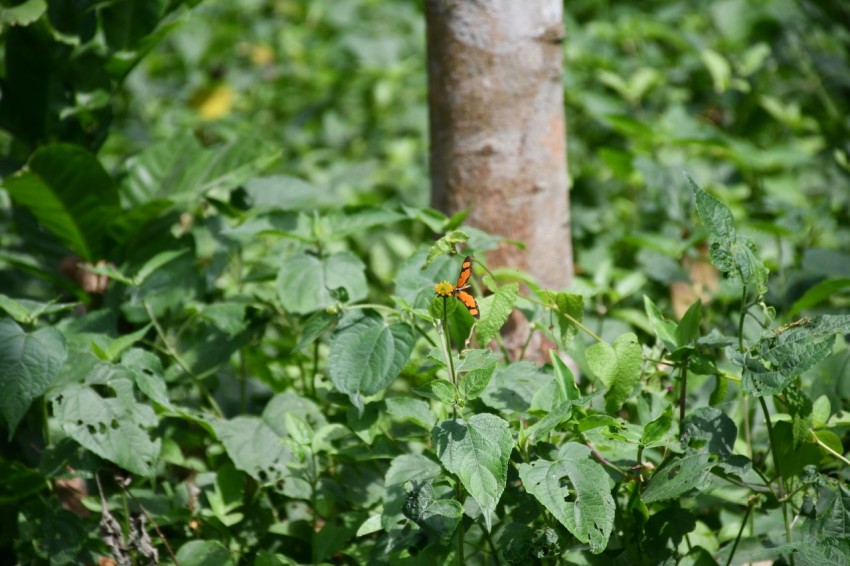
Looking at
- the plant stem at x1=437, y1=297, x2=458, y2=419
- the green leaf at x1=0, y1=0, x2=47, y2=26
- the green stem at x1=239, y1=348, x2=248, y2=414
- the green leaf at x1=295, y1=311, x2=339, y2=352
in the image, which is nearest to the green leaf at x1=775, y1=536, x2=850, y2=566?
the plant stem at x1=437, y1=297, x2=458, y2=419

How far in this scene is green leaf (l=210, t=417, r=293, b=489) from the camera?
1874mm

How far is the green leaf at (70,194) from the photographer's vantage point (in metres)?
2.13

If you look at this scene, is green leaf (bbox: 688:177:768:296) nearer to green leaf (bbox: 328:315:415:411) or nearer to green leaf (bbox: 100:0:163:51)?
green leaf (bbox: 328:315:415:411)

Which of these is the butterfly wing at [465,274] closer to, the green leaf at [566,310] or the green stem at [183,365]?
the green leaf at [566,310]

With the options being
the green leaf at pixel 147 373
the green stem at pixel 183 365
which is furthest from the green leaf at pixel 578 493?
the green stem at pixel 183 365

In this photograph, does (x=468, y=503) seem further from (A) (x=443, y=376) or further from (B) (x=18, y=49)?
(B) (x=18, y=49)

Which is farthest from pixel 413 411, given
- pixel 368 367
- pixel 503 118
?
pixel 503 118

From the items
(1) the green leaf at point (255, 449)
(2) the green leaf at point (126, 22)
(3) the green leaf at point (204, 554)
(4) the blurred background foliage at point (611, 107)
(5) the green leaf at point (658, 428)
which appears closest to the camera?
(5) the green leaf at point (658, 428)

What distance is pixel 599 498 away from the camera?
145cm

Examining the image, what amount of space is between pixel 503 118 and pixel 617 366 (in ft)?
2.86

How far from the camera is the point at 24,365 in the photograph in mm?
1694

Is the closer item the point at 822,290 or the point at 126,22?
the point at 822,290

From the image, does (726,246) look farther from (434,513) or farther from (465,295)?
(434,513)

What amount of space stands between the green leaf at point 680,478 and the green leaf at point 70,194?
4.70ft
